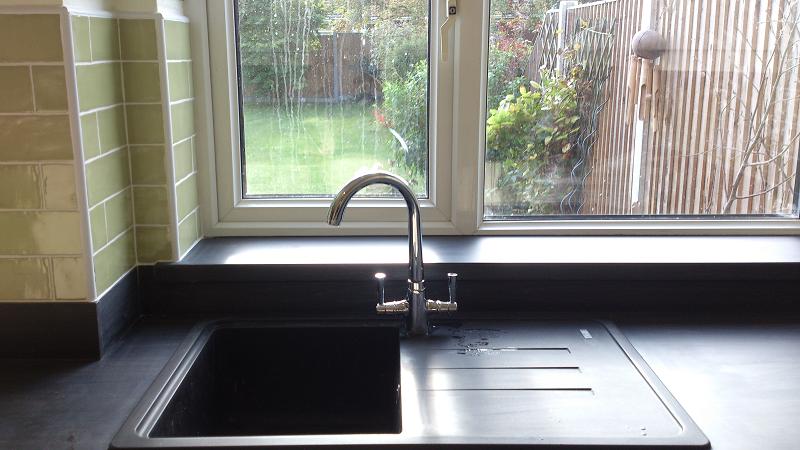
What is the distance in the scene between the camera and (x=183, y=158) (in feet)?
5.55

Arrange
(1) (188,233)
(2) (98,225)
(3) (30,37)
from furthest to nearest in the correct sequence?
(1) (188,233), (2) (98,225), (3) (30,37)

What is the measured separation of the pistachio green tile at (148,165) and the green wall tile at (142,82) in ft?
0.32

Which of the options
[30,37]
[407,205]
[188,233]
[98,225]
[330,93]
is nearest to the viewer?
[30,37]

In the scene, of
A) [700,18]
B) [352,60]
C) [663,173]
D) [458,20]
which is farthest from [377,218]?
[700,18]

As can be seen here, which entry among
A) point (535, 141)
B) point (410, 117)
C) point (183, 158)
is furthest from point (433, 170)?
point (183, 158)

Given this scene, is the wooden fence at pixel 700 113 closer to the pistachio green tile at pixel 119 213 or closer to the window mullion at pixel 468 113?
the window mullion at pixel 468 113

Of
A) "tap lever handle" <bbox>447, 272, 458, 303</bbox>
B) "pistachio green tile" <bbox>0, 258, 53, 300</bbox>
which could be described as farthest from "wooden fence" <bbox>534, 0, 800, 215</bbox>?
"pistachio green tile" <bbox>0, 258, 53, 300</bbox>

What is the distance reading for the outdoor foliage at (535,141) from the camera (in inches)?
72.0

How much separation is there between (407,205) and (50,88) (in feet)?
2.15

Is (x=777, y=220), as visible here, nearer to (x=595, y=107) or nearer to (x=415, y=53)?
(x=595, y=107)

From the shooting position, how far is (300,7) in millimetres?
1793

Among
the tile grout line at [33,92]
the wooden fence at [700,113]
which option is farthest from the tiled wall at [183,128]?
the wooden fence at [700,113]

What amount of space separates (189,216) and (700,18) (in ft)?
4.06

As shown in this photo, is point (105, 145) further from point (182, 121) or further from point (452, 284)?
point (452, 284)
